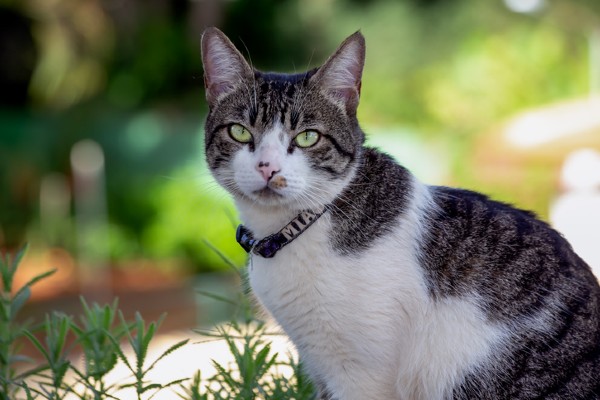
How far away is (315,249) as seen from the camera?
2691 mm

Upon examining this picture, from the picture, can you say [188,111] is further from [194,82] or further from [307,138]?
[307,138]

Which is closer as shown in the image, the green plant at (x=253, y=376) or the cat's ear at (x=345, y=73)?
the green plant at (x=253, y=376)

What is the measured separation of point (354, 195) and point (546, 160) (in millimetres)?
6279

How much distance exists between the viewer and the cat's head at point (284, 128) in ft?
8.66

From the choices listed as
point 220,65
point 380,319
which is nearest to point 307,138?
point 220,65

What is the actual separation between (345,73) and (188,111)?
1011cm

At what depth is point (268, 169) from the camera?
8.45 ft

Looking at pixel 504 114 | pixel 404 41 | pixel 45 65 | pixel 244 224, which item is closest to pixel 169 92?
pixel 45 65

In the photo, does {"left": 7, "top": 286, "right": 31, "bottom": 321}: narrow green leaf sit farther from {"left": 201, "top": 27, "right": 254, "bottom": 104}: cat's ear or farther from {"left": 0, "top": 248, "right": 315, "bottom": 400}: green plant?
{"left": 201, "top": 27, "right": 254, "bottom": 104}: cat's ear

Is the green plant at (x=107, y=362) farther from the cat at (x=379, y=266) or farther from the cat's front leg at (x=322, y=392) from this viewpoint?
the cat at (x=379, y=266)

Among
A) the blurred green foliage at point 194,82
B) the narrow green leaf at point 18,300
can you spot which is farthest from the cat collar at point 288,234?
the blurred green foliage at point 194,82

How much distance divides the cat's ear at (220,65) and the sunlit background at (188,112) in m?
5.27

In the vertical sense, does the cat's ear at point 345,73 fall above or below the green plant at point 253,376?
above

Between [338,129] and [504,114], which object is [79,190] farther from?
[338,129]
